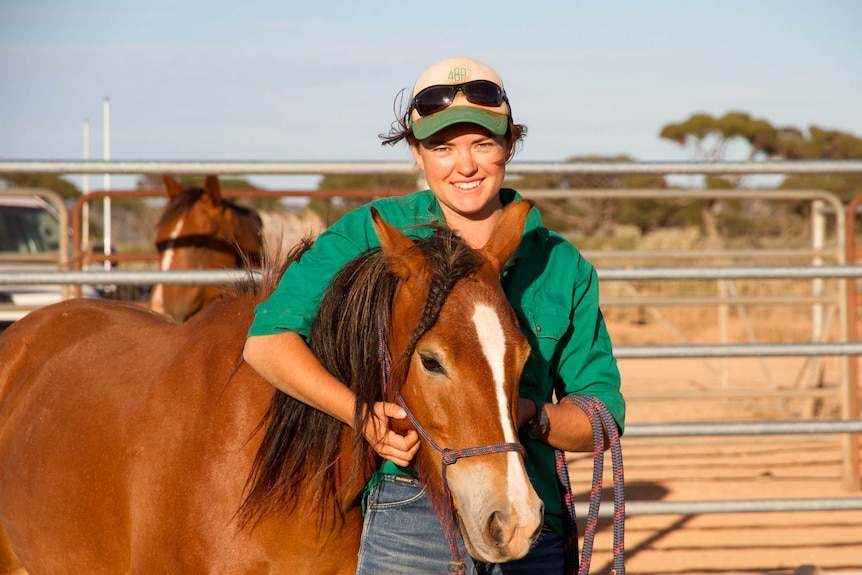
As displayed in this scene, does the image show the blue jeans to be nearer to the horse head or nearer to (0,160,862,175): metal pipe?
the horse head

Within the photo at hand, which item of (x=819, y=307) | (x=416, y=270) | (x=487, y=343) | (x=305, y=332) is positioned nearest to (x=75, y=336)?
(x=305, y=332)

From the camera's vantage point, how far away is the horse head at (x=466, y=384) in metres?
1.49

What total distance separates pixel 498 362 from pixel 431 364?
0.13 m

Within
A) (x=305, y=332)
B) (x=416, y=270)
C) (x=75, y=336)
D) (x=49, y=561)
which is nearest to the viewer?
(x=416, y=270)

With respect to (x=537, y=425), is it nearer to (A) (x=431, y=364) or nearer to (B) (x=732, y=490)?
(A) (x=431, y=364)

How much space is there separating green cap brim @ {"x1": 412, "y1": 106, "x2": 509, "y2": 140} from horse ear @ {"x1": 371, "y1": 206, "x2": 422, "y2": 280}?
295 millimetres

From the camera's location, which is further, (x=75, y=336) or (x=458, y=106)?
(x=75, y=336)

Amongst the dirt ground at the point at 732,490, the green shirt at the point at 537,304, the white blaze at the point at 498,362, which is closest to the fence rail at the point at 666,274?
the dirt ground at the point at 732,490

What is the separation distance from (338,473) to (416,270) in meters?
0.52

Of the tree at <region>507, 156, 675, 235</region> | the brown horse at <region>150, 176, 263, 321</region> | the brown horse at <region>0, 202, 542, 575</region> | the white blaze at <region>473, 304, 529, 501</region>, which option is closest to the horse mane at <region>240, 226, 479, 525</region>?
the brown horse at <region>0, 202, 542, 575</region>

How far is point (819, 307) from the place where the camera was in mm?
6934

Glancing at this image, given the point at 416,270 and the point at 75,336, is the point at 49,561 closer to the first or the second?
the point at 75,336

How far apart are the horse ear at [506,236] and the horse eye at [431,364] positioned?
0.26 meters

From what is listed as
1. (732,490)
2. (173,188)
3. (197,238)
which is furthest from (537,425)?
(732,490)
